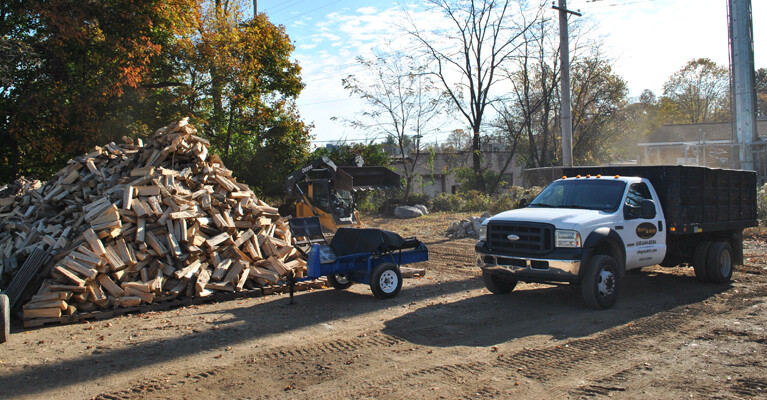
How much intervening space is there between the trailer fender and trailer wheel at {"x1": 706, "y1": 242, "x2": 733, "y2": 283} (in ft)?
8.49

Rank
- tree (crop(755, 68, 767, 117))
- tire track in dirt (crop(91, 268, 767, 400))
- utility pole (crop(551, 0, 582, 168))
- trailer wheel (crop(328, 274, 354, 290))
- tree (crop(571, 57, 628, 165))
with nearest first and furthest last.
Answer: tire track in dirt (crop(91, 268, 767, 400)) → trailer wheel (crop(328, 274, 354, 290)) → utility pole (crop(551, 0, 582, 168)) → tree (crop(571, 57, 628, 165)) → tree (crop(755, 68, 767, 117))

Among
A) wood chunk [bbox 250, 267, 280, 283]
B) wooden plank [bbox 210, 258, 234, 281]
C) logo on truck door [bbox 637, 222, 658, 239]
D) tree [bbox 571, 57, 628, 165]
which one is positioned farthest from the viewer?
tree [bbox 571, 57, 628, 165]

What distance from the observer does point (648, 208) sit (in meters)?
8.87

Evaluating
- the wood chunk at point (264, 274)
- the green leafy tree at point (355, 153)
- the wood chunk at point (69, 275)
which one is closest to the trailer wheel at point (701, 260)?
the wood chunk at point (264, 274)

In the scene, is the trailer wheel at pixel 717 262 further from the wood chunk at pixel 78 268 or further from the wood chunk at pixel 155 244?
the wood chunk at pixel 78 268

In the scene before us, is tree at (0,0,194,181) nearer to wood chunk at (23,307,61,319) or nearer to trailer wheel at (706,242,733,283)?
wood chunk at (23,307,61,319)

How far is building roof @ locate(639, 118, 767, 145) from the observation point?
137ft

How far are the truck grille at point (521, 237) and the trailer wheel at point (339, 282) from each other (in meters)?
2.89

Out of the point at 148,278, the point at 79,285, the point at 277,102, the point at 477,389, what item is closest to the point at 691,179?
the point at 477,389

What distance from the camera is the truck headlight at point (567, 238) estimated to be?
8.20m

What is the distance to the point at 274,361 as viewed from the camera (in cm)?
640

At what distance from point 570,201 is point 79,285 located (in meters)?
8.23

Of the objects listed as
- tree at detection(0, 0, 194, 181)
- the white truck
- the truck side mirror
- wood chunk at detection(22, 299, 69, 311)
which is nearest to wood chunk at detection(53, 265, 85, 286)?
wood chunk at detection(22, 299, 69, 311)

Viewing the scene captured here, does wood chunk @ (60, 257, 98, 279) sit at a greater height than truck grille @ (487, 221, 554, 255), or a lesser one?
lesser
